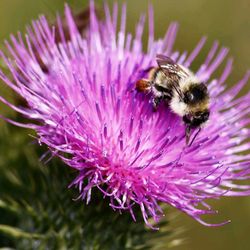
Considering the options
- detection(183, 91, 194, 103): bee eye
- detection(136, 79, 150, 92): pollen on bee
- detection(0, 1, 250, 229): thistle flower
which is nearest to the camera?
detection(0, 1, 250, 229): thistle flower

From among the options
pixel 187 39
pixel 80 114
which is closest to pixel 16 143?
pixel 80 114

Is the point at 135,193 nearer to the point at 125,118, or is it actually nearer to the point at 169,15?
the point at 125,118

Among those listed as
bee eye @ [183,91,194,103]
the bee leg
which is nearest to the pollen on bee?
the bee leg

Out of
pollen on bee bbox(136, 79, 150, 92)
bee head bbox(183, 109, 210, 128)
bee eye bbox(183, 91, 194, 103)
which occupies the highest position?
pollen on bee bbox(136, 79, 150, 92)

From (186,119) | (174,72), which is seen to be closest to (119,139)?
(186,119)

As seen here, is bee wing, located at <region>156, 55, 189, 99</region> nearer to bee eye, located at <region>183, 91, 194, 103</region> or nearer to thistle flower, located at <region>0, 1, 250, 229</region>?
bee eye, located at <region>183, 91, 194, 103</region>

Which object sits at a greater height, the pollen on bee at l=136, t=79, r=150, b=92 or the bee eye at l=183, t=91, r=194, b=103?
the pollen on bee at l=136, t=79, r=150, b=92

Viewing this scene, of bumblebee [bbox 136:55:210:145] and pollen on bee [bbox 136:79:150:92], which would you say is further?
pollen on bee [bbox 136:79:150:92]

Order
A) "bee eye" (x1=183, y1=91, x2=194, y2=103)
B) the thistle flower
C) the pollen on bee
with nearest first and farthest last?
1. the thistle flower
2. "bee eye" (x1=183, y1=91, x2=194, y2=103)
3. the pollen on bee

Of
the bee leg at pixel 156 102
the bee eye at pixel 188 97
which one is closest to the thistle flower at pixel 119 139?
the bee leg at pixel 156 102
